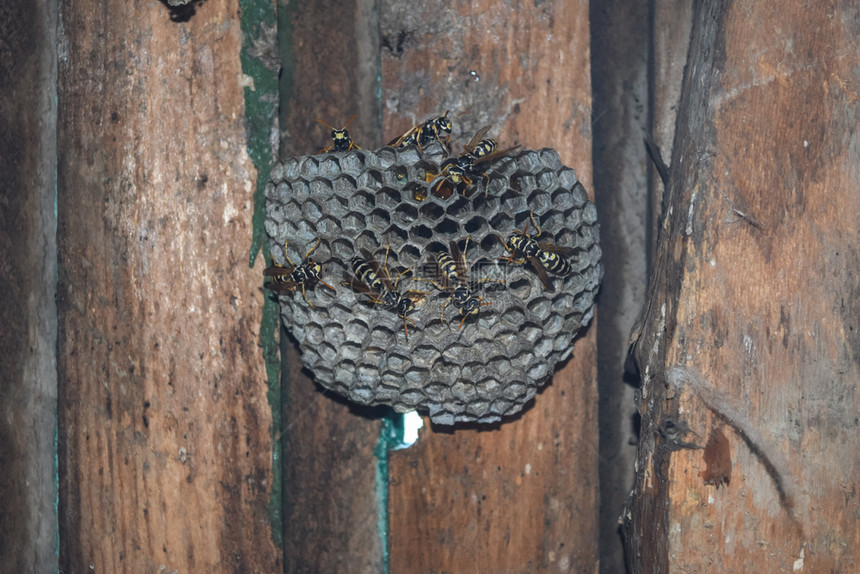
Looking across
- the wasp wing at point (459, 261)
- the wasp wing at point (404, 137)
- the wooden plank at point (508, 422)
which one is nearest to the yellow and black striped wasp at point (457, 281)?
the wasp wing at point (459, 261)

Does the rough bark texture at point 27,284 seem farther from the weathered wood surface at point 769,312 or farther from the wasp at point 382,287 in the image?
the weathered wood surface at point 769,312

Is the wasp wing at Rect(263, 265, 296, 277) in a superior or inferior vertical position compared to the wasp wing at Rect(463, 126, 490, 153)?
inferior

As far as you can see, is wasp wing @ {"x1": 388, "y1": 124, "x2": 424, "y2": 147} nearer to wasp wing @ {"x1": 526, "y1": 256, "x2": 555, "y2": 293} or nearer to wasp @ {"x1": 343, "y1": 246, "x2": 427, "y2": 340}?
wasp @ {"x1": 343, "y1": 246, "x2": 427, "y2": 340}

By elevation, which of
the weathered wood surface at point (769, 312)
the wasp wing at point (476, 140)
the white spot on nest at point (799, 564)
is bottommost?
the white spot on nest at point (799, 564)

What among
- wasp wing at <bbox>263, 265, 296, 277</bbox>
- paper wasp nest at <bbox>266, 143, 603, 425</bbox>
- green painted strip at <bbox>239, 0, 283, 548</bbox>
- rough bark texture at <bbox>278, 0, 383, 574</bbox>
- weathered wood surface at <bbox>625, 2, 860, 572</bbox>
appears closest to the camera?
weathered wood surface at <bbox>625, 2, 860, 572</bbox>

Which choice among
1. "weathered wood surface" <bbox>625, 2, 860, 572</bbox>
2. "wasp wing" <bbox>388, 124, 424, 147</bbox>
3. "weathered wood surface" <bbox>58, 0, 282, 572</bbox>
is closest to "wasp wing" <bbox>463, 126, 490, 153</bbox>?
"wasp wing" <bbox>388, 124, 424, 147</bbox>

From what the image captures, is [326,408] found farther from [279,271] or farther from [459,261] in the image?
[459,261]
